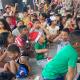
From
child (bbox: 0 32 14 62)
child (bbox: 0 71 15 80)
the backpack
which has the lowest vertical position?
the backpack

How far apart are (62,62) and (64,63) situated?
0.10 feet

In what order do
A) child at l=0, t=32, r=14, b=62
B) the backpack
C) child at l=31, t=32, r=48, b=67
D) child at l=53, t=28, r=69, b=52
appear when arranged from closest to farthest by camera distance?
child at l=53, t=28, r=69, b=52, the backpack, child at l=0, t=32, r=14, b=62, child at l=31, t=32, r=48, b=67

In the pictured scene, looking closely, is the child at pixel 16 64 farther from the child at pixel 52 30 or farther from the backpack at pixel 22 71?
the child at pixel 52 30

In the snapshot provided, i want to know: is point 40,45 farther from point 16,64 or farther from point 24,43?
point 16,64

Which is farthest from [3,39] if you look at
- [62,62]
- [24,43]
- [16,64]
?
[62,62]

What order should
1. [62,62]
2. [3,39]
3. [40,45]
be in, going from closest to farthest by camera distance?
[62,62] < [3,39] < [40,45]

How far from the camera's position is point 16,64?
5363 millimetres

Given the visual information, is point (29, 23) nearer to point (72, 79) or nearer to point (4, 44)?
point (4, 44)

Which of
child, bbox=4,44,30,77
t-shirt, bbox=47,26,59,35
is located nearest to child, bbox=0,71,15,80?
child, bbox=4,44,30,77

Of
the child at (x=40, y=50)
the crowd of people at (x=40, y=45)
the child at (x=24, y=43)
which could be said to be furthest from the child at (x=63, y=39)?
the child at (x=24, y=43)

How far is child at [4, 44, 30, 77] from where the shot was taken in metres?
5.22

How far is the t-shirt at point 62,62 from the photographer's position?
3863 mm

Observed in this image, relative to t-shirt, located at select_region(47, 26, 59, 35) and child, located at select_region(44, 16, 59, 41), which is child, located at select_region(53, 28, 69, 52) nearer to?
child, located at select_region(44, 16, 59, 41)

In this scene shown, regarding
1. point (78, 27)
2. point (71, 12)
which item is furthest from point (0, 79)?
point (71, 12)
